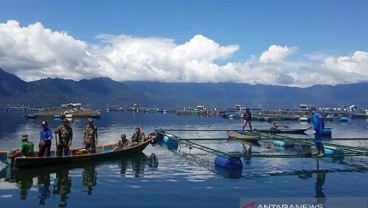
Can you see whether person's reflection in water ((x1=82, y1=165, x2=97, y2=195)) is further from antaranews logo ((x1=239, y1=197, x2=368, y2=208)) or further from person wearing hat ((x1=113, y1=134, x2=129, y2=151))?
antaranews logo ((x1=239, y1=197, x2=368, y2=208))

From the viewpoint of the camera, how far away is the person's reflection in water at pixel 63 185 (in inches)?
623

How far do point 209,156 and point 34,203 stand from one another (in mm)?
15355

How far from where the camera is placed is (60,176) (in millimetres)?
20328

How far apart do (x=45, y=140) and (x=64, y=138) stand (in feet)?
4.37

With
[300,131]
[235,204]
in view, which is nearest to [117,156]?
[235,204]

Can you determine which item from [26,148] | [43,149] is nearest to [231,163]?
[43,149]

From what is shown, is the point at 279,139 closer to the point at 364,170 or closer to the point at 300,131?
the point at 364,170

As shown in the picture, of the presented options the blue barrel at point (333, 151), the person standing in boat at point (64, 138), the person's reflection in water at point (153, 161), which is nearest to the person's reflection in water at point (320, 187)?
the blue barrel at point (333, 151)

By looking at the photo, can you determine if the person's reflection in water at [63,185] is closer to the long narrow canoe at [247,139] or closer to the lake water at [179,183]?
the lake water at [179,183]

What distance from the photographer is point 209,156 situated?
28156mm

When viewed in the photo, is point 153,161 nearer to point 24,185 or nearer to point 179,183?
point 179,183

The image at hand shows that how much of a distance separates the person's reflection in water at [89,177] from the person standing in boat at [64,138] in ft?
7.28

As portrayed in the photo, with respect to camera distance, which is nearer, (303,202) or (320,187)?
(303,202)

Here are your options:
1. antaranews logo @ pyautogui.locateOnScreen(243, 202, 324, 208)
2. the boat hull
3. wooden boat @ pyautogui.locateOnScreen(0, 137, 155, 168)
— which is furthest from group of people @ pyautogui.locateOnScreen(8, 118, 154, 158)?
antaranews logo @ pyautogui.locateOnScreen(243, 202, 324, 208)
